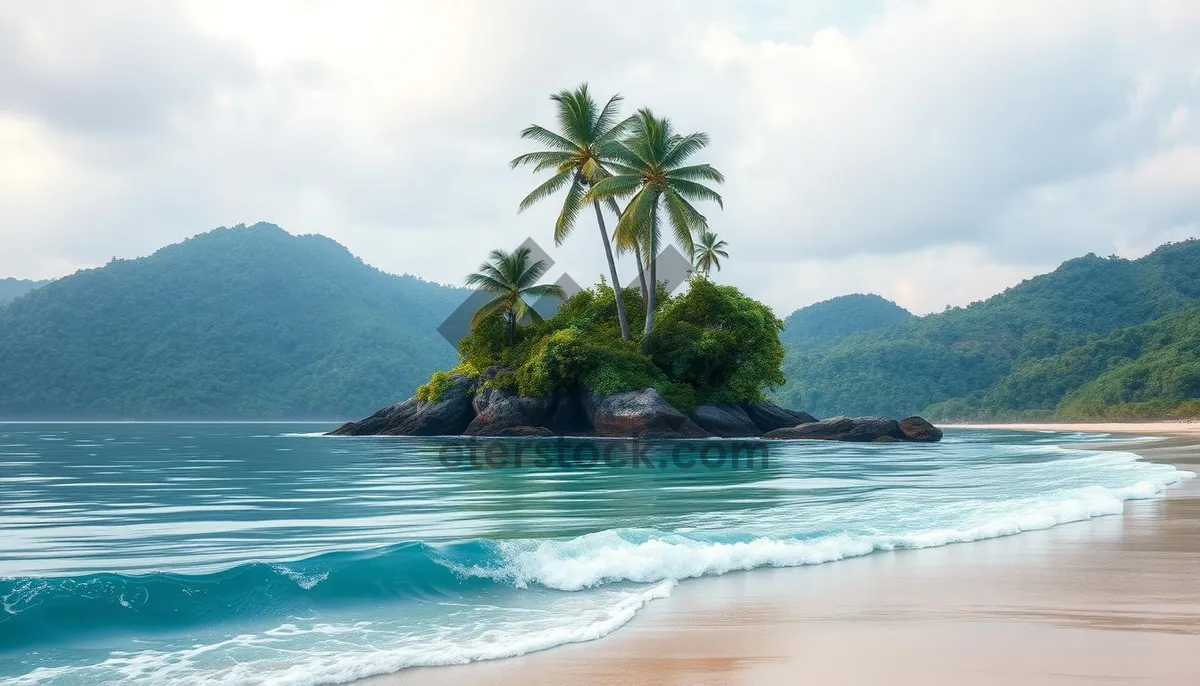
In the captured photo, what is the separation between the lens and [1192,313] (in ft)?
274

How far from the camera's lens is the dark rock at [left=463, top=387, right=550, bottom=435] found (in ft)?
139

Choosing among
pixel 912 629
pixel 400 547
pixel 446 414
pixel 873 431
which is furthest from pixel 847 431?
pixel 912 629

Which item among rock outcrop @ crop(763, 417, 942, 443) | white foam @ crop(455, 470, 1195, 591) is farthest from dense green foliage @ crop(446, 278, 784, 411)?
white foam @ crop(455, 470, 1195, 591)

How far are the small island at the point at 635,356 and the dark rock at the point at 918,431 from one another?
0.22ft

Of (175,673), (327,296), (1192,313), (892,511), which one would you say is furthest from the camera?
(327,296)

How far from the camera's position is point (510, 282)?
4866cm

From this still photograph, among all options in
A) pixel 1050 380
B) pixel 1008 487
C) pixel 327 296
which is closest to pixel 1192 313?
pixel 1050 380

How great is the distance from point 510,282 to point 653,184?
12.2 m

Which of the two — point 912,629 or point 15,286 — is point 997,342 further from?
point 15,286

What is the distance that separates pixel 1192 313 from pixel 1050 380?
1365cm

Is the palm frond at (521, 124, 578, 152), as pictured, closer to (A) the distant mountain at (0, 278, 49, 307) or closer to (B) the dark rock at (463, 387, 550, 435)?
(B) the dark rock at (463, 387, 550, 435)

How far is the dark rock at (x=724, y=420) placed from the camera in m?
41.7

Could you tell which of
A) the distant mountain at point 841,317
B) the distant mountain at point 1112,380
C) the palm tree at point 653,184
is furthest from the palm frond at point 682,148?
the distant mountain at point 841,317

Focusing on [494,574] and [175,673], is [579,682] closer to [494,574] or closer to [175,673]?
[175,673]
